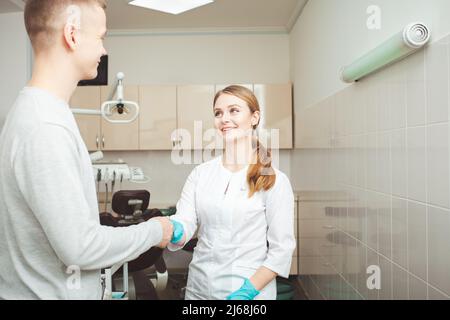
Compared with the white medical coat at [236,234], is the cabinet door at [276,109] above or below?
above

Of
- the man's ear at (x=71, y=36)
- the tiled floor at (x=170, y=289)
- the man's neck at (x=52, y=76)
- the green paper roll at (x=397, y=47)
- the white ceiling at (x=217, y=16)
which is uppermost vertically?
the white ceiling at (x=217, y=16)

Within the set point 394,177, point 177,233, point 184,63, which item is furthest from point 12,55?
point 394,177

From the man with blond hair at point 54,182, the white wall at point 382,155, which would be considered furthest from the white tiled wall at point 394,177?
the man with blond hair at point 54,182

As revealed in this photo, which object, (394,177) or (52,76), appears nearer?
(52,76)

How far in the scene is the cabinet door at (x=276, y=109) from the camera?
3.38m

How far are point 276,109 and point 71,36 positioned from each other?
108 inches

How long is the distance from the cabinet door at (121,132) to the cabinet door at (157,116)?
0.15 feet

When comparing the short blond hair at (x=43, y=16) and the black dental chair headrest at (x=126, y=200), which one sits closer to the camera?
the short blond hair at (x=43, y=16)

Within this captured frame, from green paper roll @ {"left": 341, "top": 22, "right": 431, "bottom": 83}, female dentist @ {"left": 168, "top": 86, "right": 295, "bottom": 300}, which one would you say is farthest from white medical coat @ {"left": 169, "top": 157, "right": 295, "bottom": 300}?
green paper roll @ {"left": 341, "top": 22, "right": 431, "bottom": 83}

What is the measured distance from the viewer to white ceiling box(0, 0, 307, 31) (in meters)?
3.08

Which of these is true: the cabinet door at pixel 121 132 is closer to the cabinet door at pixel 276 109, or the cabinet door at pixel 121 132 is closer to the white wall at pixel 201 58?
the white wall at pixel 201 58

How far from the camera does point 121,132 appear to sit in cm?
339

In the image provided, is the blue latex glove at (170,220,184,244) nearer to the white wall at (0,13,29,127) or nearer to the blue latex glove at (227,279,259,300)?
the blue latex glove at (227,279,259,300)

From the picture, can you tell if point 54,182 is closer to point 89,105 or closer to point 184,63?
point 89,105
